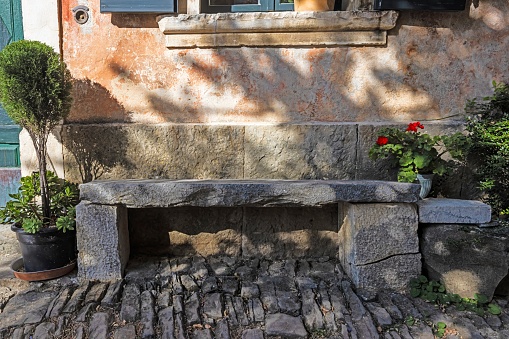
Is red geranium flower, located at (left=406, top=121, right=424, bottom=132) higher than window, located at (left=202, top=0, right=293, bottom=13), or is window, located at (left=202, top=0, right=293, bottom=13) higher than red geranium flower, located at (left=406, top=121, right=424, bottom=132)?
window, located at (left=202, top=0, right=293, bottom=13)

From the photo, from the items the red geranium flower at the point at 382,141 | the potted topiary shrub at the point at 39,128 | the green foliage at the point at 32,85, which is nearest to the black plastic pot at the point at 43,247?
the potted topiary shrub at the point at 39,128

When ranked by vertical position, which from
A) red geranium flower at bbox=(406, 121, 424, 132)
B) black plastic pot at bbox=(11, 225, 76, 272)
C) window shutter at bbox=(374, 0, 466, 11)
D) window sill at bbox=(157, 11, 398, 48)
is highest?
window shutter at bbox=(374, 0, 466, 11)

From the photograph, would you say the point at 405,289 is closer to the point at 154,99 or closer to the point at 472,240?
the point at 472,240

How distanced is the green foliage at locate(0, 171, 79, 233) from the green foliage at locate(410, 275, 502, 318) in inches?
98.8

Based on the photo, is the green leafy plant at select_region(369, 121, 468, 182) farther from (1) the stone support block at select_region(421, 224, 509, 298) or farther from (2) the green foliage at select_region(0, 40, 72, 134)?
(2) the green foliage at select_region(0, 40, 72, 134)

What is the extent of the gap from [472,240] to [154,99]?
261cm

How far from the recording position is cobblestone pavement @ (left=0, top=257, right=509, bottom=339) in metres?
2.44

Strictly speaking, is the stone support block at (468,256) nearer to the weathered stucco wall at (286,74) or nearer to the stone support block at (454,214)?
the stone support block at (454,214)

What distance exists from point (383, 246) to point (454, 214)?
0.55 m

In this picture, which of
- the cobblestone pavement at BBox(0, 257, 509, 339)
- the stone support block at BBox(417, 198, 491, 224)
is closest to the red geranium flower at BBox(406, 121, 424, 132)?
the stone support block at BBox(417, 198, 491, 224)

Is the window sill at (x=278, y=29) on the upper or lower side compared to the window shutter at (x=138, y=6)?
lower

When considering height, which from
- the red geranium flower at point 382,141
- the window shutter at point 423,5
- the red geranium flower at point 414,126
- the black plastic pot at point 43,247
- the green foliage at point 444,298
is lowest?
the green foliage at point 444,298

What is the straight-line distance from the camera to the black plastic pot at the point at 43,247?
114 inches

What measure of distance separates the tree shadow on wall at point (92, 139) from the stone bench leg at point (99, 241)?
552 mm
